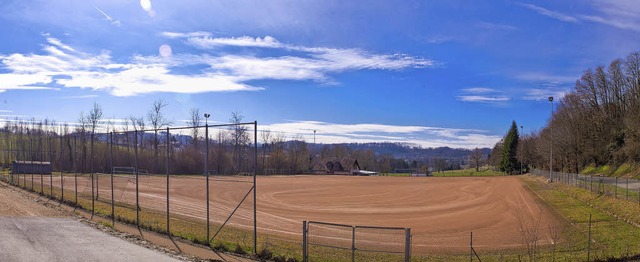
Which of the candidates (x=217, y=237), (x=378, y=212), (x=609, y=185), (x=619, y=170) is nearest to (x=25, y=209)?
(x=217, y=237)

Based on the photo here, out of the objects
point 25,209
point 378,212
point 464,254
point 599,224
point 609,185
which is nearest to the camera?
point 464,254

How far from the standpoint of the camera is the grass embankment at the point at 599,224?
55.2 ft

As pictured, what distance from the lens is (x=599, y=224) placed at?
2403 centimetres

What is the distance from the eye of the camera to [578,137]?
70312mm

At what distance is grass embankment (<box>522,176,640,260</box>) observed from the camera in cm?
1682

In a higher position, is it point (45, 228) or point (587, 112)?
point (587, 112)

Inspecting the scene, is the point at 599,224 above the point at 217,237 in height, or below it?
below

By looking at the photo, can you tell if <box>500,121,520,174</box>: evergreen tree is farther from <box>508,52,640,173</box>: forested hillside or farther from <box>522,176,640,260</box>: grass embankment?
<box>522,176,640,260</box>: grass embankment

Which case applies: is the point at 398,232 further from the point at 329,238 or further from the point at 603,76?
the point at 603,76

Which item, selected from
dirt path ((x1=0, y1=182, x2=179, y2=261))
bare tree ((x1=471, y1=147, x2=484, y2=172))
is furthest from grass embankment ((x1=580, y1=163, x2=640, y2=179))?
bare tree ((x1=471, y1=147, x2=484, y2=172))

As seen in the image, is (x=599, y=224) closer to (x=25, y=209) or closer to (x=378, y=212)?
(x=378, y=212)

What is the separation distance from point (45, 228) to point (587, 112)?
77.2 m

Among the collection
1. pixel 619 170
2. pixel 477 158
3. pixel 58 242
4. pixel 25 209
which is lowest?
pixel 477 158

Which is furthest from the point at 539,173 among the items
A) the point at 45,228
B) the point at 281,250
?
the point at 45,228
